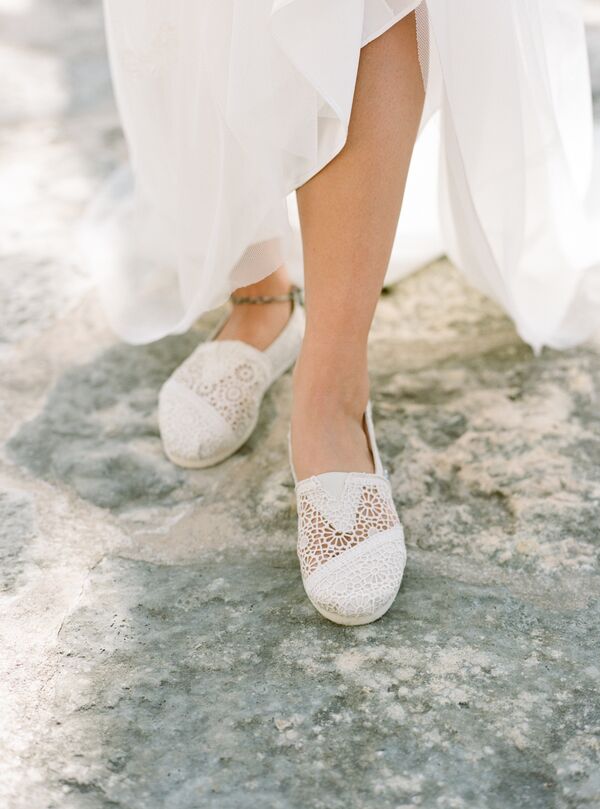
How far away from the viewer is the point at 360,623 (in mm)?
1075

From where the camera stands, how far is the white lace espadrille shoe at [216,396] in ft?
4.42

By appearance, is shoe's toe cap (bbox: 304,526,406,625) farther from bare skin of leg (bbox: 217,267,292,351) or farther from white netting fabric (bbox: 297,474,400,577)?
bare skin of leg (bbox: 217,267,292,351)

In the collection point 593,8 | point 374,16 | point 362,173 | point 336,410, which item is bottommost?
point 593,8

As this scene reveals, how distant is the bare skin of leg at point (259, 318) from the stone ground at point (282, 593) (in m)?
0.09

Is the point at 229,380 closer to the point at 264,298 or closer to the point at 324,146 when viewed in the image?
the point at 264,298

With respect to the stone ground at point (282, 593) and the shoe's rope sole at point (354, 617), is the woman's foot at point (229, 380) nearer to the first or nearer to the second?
the stone ground at point (282, 593)

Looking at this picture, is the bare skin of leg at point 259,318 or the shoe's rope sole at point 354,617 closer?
the shoe's rope sole at point 354,617

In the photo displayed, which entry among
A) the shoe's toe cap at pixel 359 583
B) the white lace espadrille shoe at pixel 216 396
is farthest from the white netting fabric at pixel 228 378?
the shoe's toe cap at pixel 359 583

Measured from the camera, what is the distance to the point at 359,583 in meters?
1.07

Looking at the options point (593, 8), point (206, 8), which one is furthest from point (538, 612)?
point (593, 8)

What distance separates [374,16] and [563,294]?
2.04 ft

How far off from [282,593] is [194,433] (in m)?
0.31

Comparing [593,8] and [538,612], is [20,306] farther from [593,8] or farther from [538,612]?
[593,8]

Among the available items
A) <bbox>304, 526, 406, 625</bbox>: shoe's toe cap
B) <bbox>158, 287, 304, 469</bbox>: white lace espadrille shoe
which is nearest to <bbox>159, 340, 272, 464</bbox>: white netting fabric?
<bbox>158, 287, 304, 469</bbox>: white lace espadrille shoe
